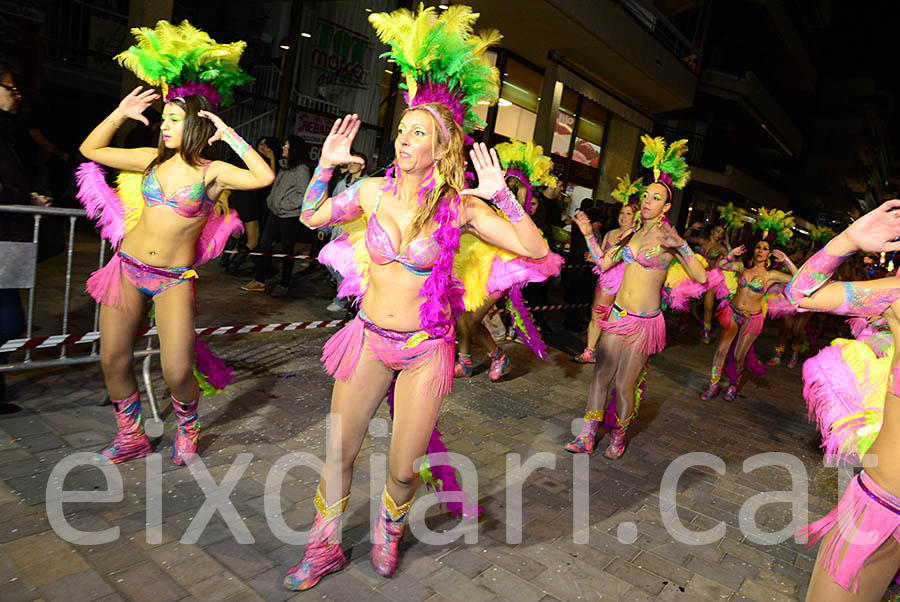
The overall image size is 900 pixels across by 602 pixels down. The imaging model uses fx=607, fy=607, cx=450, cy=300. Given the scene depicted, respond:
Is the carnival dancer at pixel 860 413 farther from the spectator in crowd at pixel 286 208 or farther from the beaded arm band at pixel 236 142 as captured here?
the spectator in crowd at pixel 286 208

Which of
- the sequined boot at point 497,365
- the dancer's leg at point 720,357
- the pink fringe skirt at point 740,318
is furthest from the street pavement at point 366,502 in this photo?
the pink fringe skirt at point 740,318

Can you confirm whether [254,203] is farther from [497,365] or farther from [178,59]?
[178,59]

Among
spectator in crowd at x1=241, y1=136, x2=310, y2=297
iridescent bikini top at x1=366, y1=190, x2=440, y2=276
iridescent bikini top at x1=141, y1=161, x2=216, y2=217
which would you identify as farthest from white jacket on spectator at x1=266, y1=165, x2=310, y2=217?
iridescent bikini top at x1=366, y1=190, x2=440, y2=276

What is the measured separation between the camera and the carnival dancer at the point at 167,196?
336 cm

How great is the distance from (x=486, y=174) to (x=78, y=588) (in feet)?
8.08

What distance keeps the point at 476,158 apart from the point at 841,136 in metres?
48.7

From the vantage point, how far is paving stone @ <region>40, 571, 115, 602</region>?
245 cm

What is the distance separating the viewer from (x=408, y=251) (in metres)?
2.71

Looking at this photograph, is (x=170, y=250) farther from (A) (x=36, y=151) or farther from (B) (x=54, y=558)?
(A) (x=36, y=151)

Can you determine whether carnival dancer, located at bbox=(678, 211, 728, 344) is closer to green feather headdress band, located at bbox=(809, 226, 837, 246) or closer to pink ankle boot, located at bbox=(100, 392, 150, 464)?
green feather headdress band, located at bbox=(809, 226, 837, 246)

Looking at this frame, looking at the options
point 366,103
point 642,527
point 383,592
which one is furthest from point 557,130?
point 383,592

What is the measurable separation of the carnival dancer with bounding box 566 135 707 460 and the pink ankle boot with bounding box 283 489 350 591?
258 centimetres

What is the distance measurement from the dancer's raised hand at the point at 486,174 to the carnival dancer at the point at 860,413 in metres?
1.34

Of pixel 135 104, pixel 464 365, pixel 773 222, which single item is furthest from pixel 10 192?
pixel 773 222
